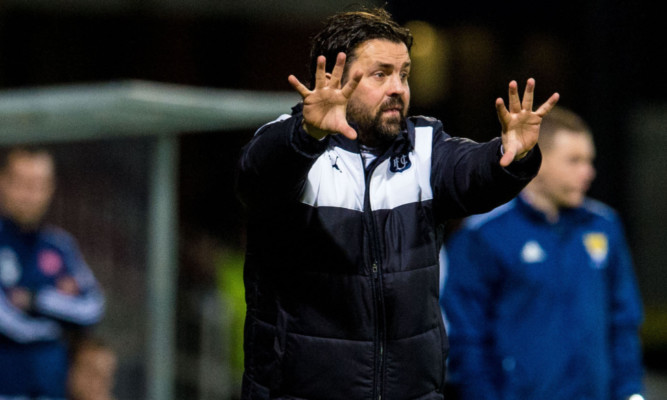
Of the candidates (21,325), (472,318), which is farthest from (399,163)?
(21,325)

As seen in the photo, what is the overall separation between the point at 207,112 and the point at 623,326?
2811mm

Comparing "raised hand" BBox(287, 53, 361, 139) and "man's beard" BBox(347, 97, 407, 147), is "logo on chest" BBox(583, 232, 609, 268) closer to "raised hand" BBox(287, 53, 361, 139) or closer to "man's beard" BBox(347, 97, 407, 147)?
"man's beard" BBox(347, 97, 407, 147)

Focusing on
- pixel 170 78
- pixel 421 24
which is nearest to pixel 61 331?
pixel 421 24

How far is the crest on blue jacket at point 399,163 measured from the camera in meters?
2.98

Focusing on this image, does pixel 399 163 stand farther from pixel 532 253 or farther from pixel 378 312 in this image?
pixel 532 253

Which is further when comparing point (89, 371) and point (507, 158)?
point (89, 371)

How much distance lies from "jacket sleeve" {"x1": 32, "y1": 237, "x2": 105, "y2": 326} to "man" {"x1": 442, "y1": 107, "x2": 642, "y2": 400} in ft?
8.42

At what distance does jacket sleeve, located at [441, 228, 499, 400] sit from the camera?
13.8ft

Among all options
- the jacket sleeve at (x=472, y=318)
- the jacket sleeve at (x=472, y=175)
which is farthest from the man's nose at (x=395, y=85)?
the jacket sleeve at (x=472, y=318)

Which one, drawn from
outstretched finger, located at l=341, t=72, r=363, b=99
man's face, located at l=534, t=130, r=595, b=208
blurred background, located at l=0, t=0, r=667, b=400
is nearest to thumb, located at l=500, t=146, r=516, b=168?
outstretched finger, located at l=341, t=72, r=363, b=99

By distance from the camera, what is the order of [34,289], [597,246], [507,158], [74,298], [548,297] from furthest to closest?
[74,298]
[34,289]
[597,246]
[548,297]
[507,158]

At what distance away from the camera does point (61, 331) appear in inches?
235

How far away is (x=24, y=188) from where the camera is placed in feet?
20.0

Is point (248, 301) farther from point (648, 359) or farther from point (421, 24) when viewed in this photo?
point (648, 359)
